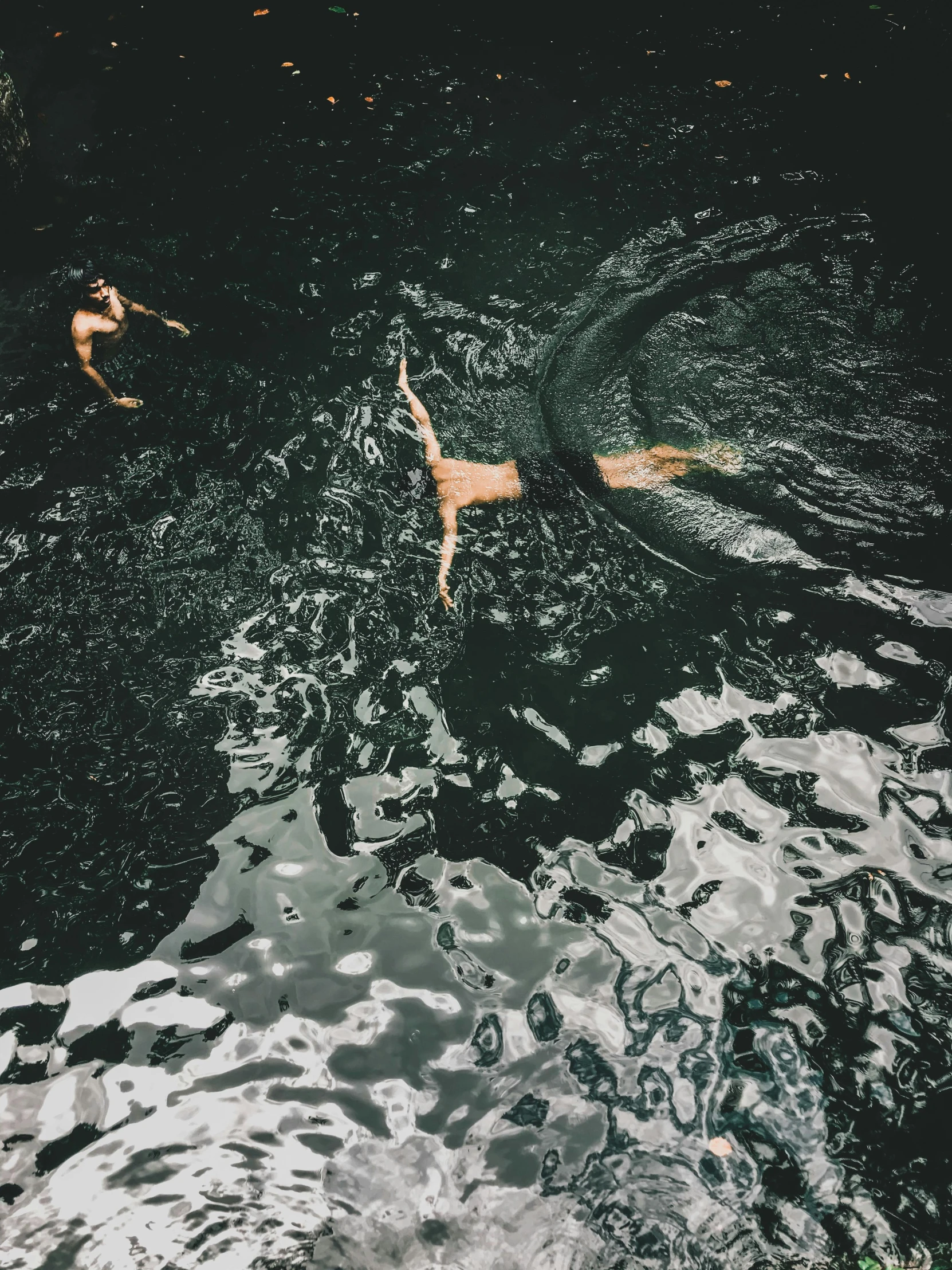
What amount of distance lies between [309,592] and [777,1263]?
4.26 m

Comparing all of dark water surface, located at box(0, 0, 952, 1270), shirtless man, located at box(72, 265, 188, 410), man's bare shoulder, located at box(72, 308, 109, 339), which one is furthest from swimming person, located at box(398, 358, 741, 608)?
man's bare shoulder, located at box(72, 308, 109, 339)

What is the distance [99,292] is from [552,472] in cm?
393

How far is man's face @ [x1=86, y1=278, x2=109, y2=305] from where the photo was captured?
6.45m

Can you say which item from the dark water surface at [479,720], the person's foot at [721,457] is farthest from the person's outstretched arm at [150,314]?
the person's foot at [721,457]

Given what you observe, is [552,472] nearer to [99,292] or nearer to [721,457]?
[721,457]

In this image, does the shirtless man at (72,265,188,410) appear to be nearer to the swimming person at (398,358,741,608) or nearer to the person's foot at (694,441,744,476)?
the swimming person at (398,358,741,608)

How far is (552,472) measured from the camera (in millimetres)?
5977

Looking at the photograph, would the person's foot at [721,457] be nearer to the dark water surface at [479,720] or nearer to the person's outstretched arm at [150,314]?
the dark water surface at [479,720]

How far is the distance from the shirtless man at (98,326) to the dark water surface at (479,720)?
14 centimetres

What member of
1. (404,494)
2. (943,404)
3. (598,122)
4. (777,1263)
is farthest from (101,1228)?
(598,122)

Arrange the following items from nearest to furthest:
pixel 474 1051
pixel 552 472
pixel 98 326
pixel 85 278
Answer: pixel 474 1051
pixel 552 472
pixel 85 278
pixel 98 326

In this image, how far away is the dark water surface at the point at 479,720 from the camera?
3615 millimetres

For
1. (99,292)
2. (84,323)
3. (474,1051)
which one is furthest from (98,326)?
(474,1051)

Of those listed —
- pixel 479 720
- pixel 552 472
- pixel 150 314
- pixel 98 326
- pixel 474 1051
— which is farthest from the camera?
pixel 150 314
